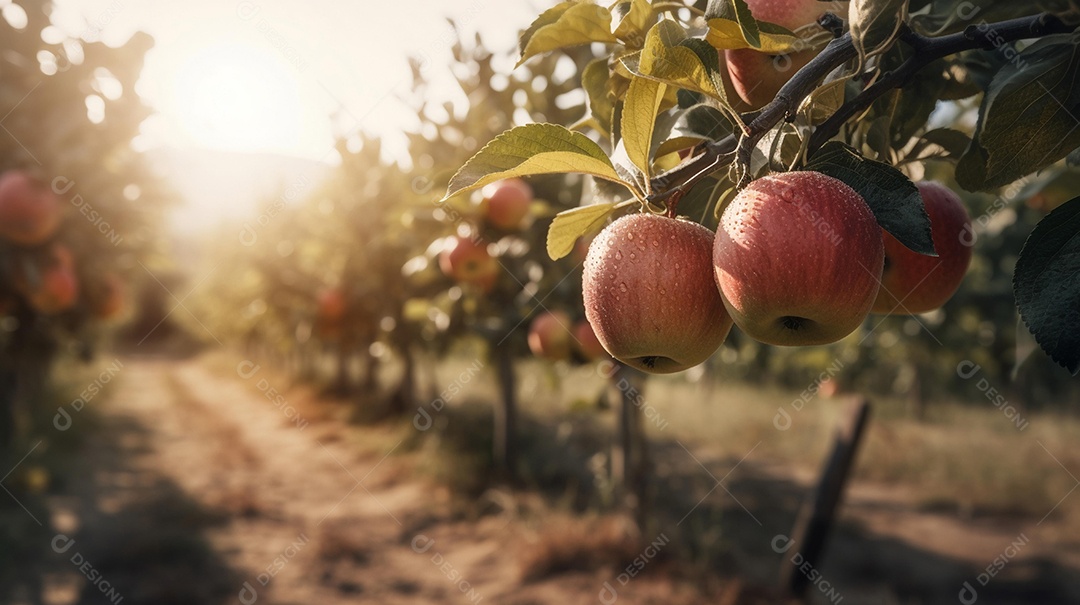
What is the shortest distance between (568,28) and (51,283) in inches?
139

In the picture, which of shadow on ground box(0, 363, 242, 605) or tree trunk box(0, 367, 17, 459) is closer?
tree trunk box(0, 367, 17, 459)

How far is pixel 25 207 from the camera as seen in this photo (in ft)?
10.1

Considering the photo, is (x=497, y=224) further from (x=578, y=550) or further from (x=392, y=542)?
(x=392, y=542)

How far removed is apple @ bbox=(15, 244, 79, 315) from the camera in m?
3.31

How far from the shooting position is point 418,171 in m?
4.37

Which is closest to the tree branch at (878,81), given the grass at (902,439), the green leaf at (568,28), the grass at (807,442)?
the green leaf at (568,28)

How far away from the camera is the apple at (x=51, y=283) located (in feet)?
10.9

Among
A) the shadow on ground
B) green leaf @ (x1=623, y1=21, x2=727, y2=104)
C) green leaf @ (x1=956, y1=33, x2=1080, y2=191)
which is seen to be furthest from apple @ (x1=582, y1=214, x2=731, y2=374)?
the shadow on ground

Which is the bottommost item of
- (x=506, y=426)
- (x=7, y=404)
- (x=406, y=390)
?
(x=406, y=390)

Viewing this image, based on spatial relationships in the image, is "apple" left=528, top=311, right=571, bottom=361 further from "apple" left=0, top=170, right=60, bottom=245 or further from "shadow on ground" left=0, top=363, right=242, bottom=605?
"shadow on ground" left=0, top=363, right=242, bottom=605

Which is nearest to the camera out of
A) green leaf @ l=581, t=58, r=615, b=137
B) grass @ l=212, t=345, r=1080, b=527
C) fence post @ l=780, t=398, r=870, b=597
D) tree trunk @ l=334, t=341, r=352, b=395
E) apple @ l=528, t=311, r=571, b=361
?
green leaf @ l=581, t=58, r=615, b=137

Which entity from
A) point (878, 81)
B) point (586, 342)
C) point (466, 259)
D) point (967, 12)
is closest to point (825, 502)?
point (586, 342)

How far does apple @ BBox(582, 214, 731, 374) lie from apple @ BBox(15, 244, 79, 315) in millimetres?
3548

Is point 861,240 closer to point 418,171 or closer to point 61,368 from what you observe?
point 418,171
